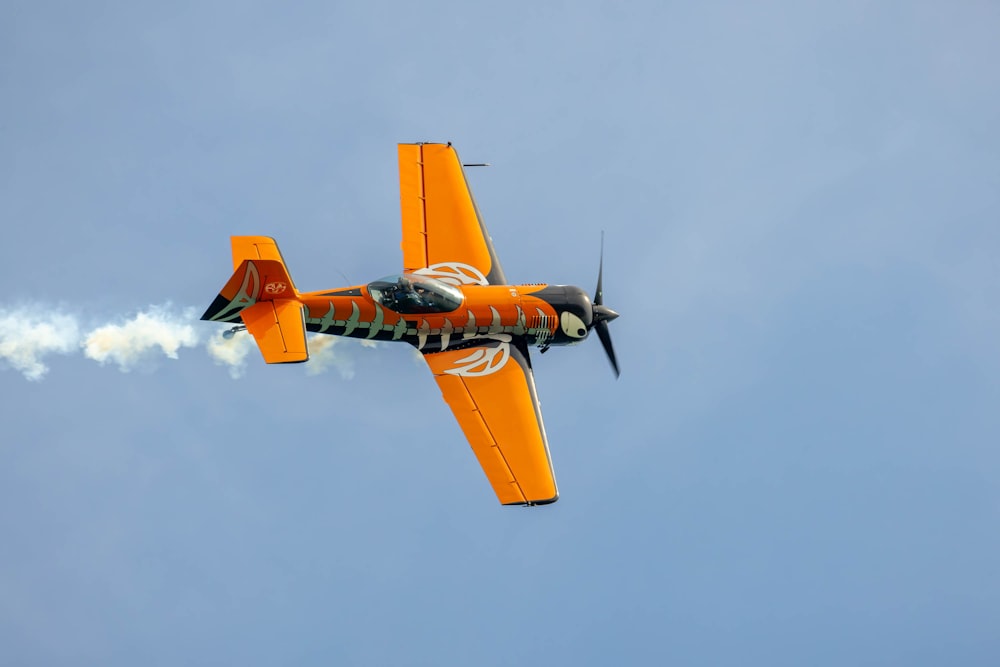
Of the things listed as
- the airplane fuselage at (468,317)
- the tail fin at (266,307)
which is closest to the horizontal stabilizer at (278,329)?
the tail fin at (266,307)

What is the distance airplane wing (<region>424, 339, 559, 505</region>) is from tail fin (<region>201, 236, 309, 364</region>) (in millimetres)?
4057

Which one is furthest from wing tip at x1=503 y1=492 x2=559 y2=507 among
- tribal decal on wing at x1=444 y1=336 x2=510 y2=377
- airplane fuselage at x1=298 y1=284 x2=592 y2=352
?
airplane fuselage at x1=298 y1=284 x2=592 y2=352

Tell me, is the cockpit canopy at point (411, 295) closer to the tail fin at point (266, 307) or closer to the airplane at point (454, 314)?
the airplane at point (454, 314)

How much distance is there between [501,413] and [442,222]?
611 centimetres

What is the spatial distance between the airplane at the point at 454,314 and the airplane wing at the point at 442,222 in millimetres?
28

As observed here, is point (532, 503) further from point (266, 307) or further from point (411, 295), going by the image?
point (266, 307)

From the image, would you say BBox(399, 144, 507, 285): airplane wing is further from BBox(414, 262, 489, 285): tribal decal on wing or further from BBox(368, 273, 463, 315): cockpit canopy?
BBox(368, 273, 463, 315): cockpit canopy

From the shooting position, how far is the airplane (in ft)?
113

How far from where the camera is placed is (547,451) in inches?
1399

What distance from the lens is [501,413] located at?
3588 centimetres

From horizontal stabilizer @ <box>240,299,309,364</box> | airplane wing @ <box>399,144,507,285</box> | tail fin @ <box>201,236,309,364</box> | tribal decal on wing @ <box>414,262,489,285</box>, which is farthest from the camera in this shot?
airplane wing @ <box>399,144,507,285</box>

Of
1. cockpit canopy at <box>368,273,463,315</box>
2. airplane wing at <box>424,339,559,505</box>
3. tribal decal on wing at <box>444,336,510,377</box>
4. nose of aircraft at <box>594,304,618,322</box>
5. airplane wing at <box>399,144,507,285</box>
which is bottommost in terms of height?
airplane wing at <box>424,339,559,505</box>

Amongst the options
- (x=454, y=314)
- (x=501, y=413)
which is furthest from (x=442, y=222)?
(x=501, y=413)

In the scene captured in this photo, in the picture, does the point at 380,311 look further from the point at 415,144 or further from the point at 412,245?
the point at 415,144
